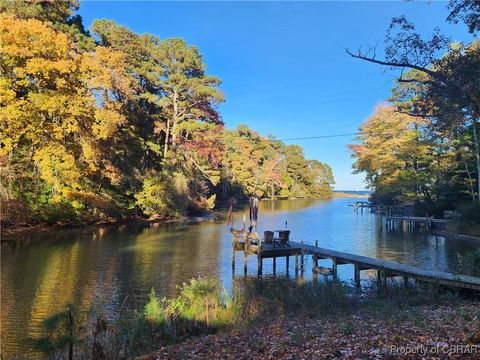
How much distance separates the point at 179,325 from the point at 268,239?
883 cm

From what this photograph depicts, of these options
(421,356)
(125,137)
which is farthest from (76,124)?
(421,356)

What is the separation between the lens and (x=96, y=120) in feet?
84.9

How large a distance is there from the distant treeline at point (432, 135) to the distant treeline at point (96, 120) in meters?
16.6

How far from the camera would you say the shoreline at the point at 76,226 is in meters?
22.3

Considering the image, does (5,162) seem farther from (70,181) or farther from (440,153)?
(440,153)

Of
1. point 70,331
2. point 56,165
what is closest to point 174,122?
point 56,165

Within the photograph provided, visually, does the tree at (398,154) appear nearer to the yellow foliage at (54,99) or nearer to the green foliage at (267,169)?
the yellow foliage at (54,99)

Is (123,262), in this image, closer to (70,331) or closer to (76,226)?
(70,331)

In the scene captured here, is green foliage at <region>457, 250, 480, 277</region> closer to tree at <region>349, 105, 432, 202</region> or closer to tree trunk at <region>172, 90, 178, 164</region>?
tree at <region>349, 105, 432, 202</region>

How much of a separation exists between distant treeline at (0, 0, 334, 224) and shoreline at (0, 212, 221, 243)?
0.54 metres

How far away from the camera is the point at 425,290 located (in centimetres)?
1042

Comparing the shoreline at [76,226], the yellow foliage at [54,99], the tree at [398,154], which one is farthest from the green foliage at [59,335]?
the tree at [398,154]

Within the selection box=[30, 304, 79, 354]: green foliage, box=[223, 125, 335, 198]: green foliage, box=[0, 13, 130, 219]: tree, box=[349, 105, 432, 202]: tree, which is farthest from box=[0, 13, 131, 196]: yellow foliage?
box=[223, 125, 335, 198]: green foliage

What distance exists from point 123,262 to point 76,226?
12.1 metres
